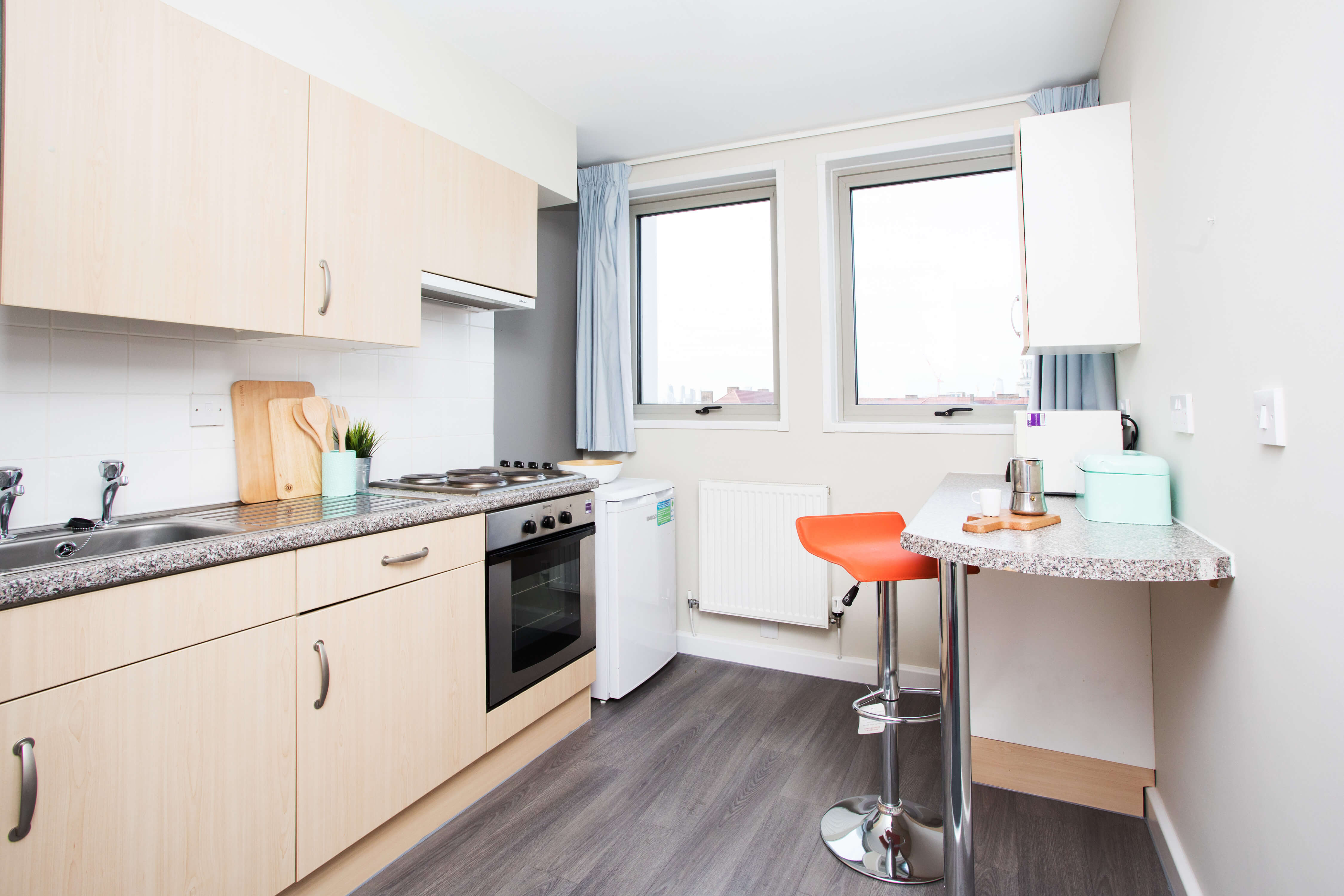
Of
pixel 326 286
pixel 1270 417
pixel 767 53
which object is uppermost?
pixel 767 53

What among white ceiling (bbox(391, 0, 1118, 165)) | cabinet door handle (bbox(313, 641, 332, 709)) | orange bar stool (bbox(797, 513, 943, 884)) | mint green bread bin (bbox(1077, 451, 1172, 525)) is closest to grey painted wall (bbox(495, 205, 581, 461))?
white ceiling (bbox(391, 0, 1118, 165))

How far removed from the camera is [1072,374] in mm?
2441

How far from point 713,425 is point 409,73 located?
75.7 inches

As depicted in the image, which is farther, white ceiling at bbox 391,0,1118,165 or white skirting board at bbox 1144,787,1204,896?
white ceiling at bbox 391,0,1118,165

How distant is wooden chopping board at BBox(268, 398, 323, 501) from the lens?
1965 mm

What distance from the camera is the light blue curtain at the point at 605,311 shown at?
10.9ft

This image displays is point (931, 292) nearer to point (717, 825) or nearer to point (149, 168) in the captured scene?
point (717, 825)

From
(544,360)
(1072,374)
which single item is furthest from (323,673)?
(1072,374)

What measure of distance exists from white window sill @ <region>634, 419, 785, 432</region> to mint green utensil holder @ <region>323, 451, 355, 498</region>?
5.31 ft

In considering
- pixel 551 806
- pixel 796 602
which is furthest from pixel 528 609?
pixel 796 602

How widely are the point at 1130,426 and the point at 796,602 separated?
1.52m

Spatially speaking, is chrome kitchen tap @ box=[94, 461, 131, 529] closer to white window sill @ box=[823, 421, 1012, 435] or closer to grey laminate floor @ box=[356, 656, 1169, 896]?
grey laminate floor @ box=[356, 656, 1169, 896]

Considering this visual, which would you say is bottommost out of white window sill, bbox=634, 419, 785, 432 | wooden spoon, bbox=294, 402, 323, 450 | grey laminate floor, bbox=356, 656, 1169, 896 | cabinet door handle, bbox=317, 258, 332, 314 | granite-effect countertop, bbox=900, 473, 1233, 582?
grey laminate floor, bbox=356, 656, 1169, 896

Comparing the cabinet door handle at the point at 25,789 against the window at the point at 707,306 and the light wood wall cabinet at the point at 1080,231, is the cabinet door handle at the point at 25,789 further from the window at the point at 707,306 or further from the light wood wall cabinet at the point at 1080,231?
the window at the point at 707,306
